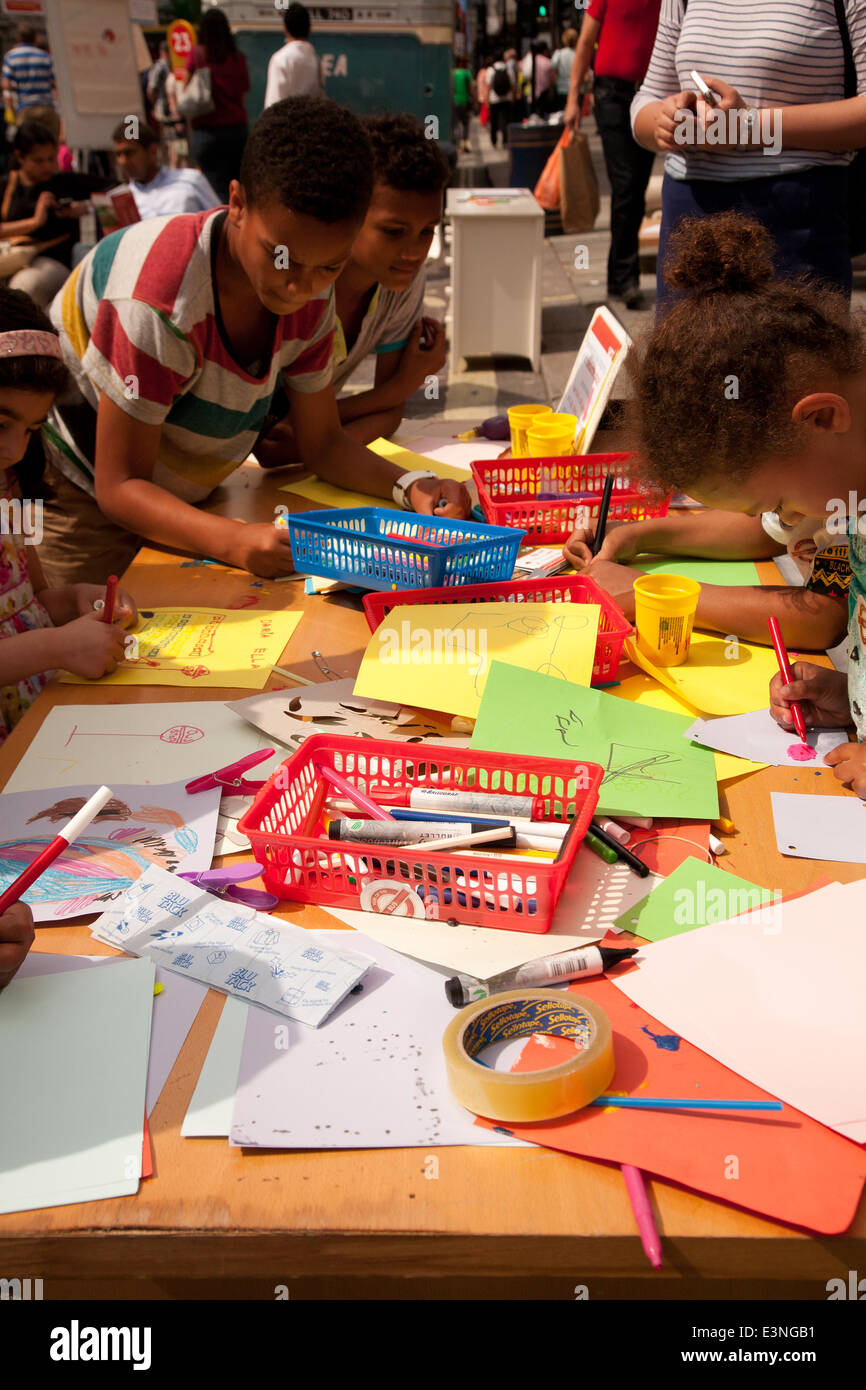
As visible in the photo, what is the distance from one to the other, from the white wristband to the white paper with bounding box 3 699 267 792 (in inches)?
30.2

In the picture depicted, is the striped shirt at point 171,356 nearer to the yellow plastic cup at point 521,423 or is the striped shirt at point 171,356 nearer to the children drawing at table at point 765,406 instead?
the yellow plastic cup at point 521,423

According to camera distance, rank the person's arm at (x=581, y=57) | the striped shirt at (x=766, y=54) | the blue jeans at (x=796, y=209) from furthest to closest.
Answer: the person's arm at (x=581, y=57) → the blue jeans at (x=796, y=209) → the striped shirt at (x=766, y=54)

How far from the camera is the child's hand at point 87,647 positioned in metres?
1.46

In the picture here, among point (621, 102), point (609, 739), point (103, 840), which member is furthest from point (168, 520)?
point (621, 102)

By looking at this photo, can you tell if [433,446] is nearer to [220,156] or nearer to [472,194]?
[472,194]

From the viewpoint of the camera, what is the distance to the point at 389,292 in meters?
2.55

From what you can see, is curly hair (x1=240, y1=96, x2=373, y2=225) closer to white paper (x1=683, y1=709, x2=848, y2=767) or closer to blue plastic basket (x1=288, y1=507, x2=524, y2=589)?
blue plastic basket (x1=288, y1=507, x2=524, y2=589)

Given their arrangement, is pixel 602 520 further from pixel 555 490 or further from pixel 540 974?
pixel 540 974

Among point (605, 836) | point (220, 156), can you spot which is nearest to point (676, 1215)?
point (605, 836)

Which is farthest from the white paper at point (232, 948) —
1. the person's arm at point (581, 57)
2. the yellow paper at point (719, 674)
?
the person's arm at point (581, 57)

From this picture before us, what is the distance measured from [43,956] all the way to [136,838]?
19 centimetres

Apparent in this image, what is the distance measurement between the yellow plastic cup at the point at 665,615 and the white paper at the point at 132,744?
1.77 ft

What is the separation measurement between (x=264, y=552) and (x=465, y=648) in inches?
20.1

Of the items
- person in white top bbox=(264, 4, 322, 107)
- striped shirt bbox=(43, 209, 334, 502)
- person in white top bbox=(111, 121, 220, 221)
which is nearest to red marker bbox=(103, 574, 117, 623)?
striped shirt bbox=(43, 209, 334, 502)
